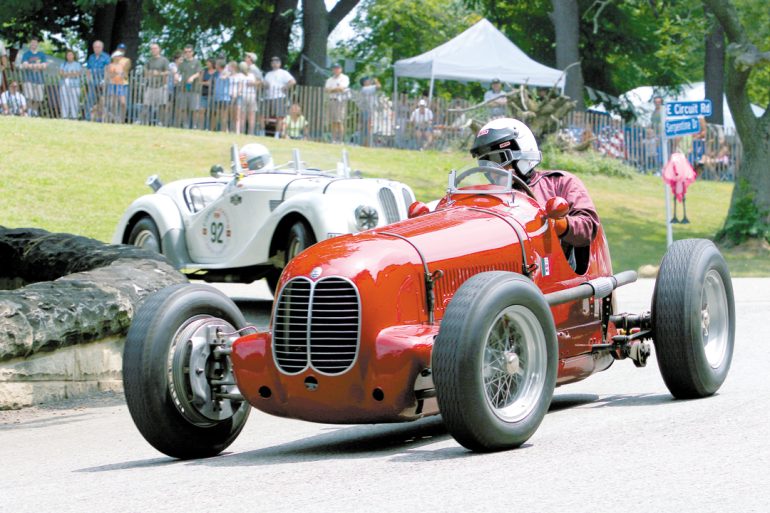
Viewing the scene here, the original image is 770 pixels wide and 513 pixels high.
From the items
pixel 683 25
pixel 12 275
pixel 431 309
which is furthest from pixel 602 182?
pixel 431 309

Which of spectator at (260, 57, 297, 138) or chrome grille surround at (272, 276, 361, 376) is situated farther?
spectator at (260, 57, 297, 138)

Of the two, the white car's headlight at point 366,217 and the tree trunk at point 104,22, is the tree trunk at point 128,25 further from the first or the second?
the white car's headlight at point 366,217

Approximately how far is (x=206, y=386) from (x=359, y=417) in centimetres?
97

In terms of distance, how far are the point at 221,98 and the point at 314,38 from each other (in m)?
8.91

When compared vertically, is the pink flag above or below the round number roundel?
above

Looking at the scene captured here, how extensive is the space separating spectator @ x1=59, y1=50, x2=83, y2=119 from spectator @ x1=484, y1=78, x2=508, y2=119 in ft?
30.7

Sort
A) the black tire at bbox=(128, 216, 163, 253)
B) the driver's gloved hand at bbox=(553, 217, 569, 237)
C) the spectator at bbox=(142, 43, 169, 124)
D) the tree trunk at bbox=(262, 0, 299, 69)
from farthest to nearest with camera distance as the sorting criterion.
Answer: the tree trunk at bbox=(262, 0, 299, 69), the spectator at bbox=(142, 43, 169, 124), the black tire at bbox=(128, 216, 163, 253), the driver's gloved hand at bbox=(553, 217, 569, 237)

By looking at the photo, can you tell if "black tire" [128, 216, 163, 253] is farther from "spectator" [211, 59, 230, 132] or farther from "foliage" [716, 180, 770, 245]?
"spectator" [211, 59, 230, 132]

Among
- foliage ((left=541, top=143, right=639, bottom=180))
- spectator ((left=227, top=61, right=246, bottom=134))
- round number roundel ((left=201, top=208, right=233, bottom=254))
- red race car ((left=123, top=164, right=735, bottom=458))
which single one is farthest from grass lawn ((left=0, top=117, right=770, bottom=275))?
red race car ((left=123, top=164, right=735, bottom=458))

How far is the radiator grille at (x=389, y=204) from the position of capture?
14508 millimetres

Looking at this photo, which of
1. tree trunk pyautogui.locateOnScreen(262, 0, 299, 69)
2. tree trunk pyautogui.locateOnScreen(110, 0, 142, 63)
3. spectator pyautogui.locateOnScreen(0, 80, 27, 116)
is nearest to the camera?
spectator pyautogui.locateOnScreen(0, 80, 27, 116)

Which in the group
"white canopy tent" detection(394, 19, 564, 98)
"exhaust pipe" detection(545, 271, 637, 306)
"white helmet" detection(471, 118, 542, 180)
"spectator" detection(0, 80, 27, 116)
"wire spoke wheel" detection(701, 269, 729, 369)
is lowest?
"wire spoke wheel" detection(701, 269, 729, 369)

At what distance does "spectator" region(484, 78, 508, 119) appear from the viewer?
102 feet

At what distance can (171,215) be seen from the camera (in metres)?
15.8
